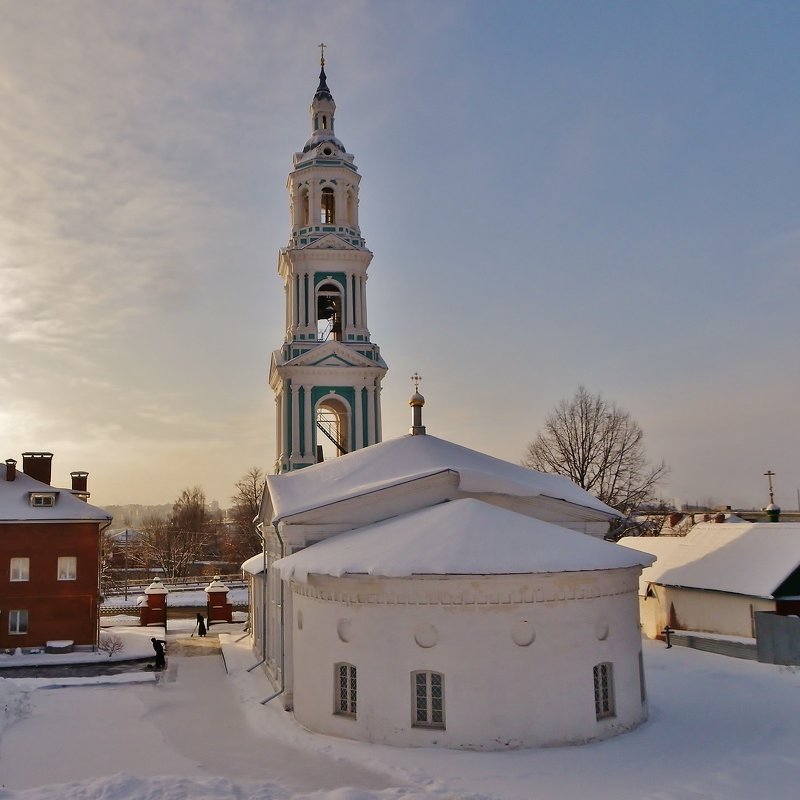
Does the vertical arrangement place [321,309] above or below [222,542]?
above

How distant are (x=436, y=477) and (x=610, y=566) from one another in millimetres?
4711

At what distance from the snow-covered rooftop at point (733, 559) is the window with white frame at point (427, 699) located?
44.7 feet

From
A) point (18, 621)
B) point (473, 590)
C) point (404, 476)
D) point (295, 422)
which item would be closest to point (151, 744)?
point (473, 590)

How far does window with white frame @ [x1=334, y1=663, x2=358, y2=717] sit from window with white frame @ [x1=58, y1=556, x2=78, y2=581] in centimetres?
1845

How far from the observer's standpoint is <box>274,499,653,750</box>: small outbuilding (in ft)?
47.8

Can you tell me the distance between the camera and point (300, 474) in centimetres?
2205

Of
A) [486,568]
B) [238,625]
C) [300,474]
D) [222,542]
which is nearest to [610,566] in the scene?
[486,568]

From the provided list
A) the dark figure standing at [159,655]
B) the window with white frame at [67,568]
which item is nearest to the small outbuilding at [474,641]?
the dark figure standing at [159,655]

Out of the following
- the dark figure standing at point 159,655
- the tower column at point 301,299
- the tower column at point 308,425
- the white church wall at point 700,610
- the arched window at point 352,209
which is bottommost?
the dark figure standing at point 159,655

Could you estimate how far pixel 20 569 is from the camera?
97.5 ft

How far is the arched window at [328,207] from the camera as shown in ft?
106

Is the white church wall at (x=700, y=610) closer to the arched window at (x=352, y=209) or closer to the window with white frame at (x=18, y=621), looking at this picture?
the arched window at (x=352, y=209)

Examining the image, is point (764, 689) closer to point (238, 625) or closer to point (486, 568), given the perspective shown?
point (486, 568)

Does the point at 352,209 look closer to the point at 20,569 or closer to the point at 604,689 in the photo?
the point at 20,569
